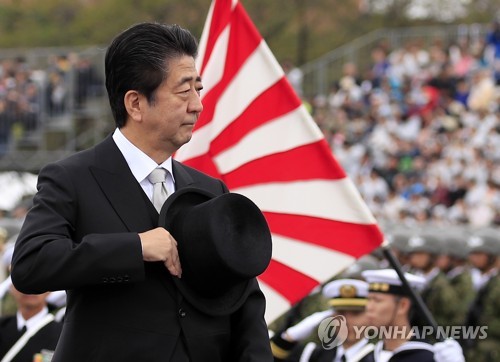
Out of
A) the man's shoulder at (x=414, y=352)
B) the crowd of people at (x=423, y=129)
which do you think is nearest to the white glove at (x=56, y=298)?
the man's shoulder at (x=414, y=352)

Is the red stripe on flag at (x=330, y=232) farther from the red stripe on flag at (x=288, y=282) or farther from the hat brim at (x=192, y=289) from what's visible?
the hat brim at (x=192, y=289)

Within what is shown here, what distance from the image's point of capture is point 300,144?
511cm

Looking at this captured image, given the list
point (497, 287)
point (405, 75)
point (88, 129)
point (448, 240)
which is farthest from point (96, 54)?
point (497, 287)

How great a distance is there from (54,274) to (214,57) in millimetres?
3048

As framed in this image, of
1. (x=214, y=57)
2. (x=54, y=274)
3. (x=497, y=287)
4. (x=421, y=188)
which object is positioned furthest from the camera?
(x=421, y=188)

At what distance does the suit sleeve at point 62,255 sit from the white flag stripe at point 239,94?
2616mm

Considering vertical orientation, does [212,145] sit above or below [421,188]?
above

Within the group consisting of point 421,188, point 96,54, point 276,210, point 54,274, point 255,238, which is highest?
point 96,54

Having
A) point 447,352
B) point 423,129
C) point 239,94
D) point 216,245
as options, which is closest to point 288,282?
point 447,352

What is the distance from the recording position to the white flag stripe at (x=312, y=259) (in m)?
4.91

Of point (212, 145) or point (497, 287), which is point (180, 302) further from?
point (497, 287)

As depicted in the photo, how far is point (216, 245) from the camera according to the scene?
2.65 meters

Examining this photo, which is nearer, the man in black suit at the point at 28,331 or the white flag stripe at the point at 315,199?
the white flag stripe at the point at 315,199

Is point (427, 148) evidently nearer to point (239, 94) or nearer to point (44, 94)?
point (44, 94)
